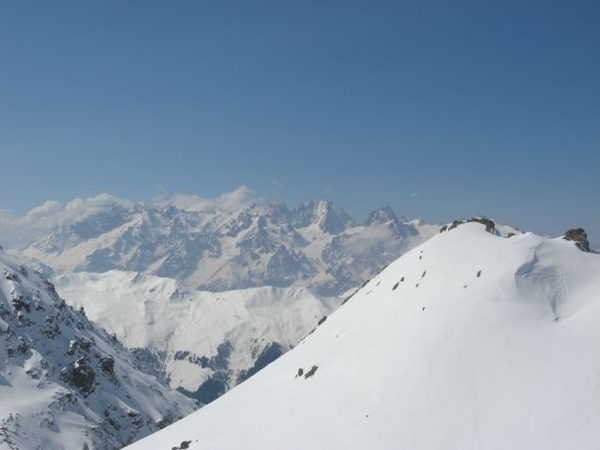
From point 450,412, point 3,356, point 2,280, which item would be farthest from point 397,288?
point 2,280

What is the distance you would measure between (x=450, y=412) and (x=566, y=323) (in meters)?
12.7

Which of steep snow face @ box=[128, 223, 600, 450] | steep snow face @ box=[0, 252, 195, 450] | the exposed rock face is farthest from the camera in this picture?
steep snow face @ box=[0, 252, 195, 450]

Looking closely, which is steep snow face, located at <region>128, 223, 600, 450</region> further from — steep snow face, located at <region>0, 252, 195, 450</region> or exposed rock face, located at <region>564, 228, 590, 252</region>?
steep snow face, located at <region>0, 252, 195, 450</region>

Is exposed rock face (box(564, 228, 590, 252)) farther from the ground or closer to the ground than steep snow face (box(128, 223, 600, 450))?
farther from the ground

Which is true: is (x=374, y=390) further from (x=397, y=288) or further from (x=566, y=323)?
(x=397, y=288)

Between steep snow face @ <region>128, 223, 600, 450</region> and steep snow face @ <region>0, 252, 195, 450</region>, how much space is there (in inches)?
3033

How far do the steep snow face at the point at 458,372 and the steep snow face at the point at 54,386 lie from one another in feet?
253

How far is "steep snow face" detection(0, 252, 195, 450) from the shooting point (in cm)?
11944

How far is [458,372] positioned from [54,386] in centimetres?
13148

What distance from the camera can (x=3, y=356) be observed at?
14012cm

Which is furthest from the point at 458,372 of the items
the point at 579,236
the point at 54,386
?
the point at 54,386

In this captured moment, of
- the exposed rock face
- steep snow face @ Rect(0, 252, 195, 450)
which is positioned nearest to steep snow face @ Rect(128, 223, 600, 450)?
the exposed rock face

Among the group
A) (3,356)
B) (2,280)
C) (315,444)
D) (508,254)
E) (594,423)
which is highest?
(2,280)

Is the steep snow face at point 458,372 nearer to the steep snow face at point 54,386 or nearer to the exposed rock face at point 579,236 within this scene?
the exposed rock face at point 579,236
